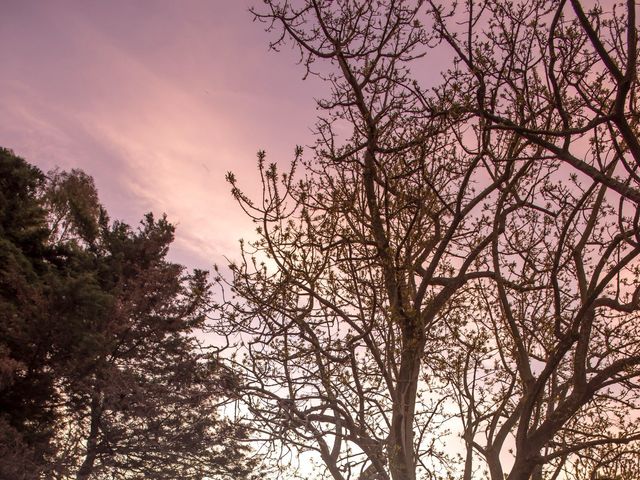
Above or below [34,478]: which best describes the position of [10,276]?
above

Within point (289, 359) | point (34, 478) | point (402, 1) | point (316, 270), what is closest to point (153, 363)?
point (34, 478)

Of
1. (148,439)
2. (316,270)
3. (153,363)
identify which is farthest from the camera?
(153,363)

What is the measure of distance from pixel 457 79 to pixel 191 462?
15.9 meters

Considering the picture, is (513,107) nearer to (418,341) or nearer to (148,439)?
(418,341)

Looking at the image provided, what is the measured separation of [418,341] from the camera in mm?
6750

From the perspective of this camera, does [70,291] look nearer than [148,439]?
Yes

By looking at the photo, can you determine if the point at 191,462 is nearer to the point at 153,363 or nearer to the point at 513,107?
the point at 153,363

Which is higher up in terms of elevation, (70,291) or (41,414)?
(70,291)

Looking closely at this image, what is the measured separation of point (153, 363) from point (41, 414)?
12.3 ft

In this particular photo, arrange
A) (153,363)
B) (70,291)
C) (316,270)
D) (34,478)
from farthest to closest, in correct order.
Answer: (153,363), (70,291), (34,478), (316,270)

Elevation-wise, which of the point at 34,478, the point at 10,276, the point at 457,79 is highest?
the point at 457,79

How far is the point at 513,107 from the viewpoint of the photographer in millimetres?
6980

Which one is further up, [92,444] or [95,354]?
[95,354]

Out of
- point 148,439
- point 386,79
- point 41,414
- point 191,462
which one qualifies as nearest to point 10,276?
point 41,414
